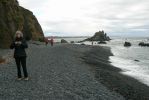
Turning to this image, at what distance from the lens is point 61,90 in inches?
589

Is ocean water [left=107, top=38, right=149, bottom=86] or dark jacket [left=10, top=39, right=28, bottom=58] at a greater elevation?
dark jacket [left=10, top=39, right=28, bottom=58]

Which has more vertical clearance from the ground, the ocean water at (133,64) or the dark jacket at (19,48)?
the dark jacket at (19,48)

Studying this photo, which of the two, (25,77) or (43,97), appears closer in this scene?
(43,97)

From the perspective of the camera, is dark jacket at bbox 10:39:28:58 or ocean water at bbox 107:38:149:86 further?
ocean water at bbox 107:38:149:86

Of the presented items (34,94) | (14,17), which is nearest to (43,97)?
(34,94)

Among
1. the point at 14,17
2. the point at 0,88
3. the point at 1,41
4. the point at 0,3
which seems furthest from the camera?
the point at 14,17

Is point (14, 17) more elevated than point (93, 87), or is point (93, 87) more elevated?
point (14, 17)

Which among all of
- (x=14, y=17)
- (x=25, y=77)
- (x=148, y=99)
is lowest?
(x=148, y=99)

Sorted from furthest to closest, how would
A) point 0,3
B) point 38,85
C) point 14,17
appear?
point 14,17
point 0,3
point 38,85

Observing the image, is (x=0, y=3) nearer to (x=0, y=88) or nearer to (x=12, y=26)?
(x=12, y=26)

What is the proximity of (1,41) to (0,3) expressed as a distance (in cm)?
836

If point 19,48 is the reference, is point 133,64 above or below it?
below

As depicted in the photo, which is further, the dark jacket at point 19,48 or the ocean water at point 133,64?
the ocean water at point 133,64

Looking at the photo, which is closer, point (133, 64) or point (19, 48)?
point (19, 48)
